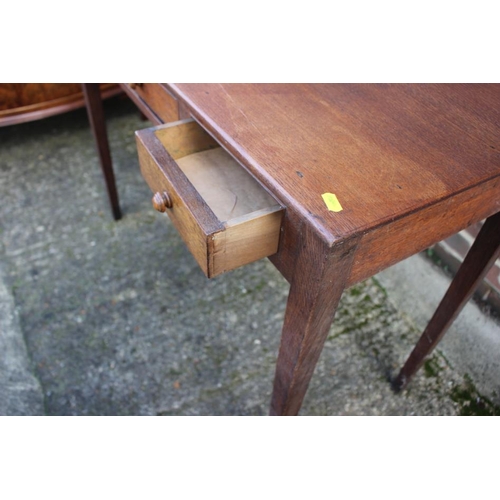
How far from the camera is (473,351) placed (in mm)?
1165

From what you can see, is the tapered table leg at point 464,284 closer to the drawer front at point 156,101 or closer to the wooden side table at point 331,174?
the wooden side table at point 331,174

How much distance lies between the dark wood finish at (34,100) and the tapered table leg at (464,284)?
5.05 ft

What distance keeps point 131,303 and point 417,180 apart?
100 centimetres

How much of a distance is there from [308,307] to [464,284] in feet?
1.53

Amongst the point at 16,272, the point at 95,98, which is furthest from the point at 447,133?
the point at 16,272

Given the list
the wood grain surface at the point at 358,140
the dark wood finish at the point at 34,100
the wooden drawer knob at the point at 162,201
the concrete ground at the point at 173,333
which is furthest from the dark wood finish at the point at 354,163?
the dark wood finish at the point at 34,100

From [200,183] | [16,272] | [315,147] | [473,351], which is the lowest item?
[16,272]

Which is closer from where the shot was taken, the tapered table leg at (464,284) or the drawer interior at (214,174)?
the drawer interior at (214,174)

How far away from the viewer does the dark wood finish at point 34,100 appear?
1646 millimetres

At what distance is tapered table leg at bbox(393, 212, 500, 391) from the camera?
0.81m

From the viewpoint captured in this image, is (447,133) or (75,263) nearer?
(447,133)

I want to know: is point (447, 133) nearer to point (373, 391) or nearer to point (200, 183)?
point (200, 183)

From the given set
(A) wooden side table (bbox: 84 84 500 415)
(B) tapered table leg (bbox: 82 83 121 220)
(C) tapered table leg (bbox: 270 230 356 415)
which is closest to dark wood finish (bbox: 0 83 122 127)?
(B) tapered table leg (bbox: 82 83 121 220)

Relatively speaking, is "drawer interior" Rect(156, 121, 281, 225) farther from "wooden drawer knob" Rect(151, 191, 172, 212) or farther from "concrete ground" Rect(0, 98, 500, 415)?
"concrete ground" Rect(0, 98, 500, 415)
